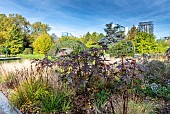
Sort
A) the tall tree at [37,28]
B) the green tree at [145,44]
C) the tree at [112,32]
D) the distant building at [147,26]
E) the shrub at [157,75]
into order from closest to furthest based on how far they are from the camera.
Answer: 1. the shrub at [157,75]
2. the green tree at [145,44]
3. the tree at [112,32]
4. the distant building at [147,26]
5. the tall tree at [37,28]

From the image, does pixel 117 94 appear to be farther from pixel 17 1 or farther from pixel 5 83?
pixel 17 1

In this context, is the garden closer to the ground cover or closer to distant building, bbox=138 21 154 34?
the ground cover

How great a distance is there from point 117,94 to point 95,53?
1231mm

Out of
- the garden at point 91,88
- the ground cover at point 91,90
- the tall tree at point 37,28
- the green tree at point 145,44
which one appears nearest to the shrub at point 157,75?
the garden at point 91,88

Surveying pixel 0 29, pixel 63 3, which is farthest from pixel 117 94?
pixel 0 29

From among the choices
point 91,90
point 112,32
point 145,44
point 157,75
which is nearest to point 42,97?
point 91,90

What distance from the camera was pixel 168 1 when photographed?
1116 centimetres

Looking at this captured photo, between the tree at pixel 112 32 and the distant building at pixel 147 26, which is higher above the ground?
the distant building at pixel 147 26

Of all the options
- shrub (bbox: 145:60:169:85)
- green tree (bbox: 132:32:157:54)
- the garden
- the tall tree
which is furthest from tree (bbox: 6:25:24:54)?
shrub (bbox: 145:60:169:85)

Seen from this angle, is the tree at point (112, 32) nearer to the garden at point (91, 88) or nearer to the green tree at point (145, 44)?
the green tree at point (145, 44)

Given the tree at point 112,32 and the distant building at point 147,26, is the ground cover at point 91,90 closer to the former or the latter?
the tree at point 112,32

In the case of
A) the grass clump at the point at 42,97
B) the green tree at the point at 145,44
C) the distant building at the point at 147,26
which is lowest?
the grass clump at the point at 42,97

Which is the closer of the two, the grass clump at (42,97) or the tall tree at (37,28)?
the grass clump at (42,97)

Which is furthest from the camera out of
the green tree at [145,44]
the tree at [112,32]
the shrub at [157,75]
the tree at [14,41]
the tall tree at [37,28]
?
the tall tree at [37,28]
